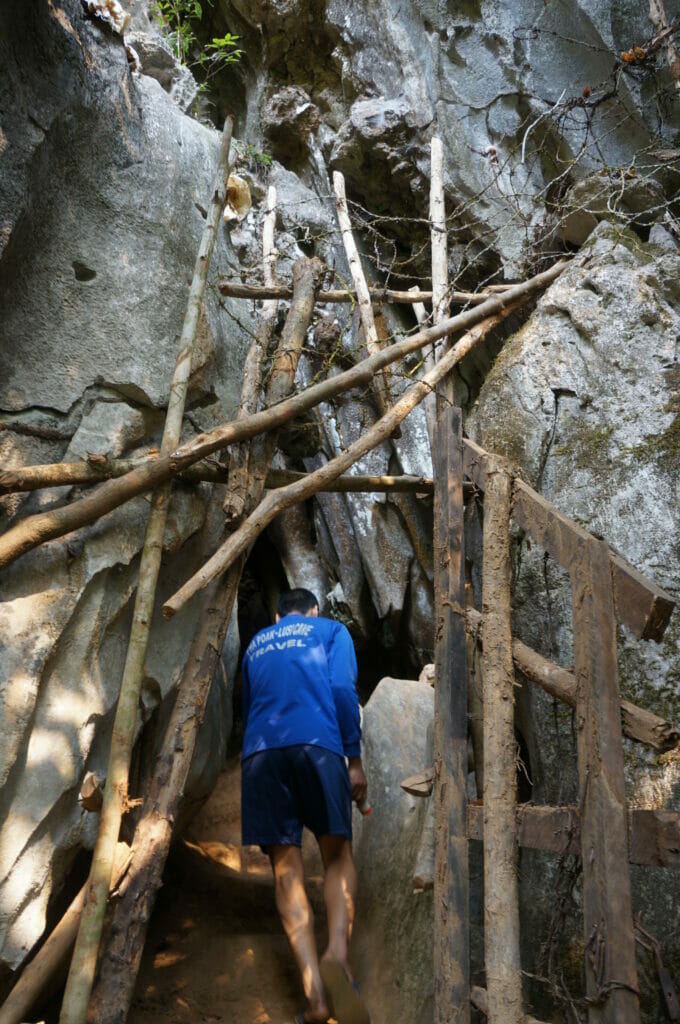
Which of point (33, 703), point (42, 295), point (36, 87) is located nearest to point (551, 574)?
point (33, 703)

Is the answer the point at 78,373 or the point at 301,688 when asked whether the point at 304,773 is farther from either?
the point at 78,373

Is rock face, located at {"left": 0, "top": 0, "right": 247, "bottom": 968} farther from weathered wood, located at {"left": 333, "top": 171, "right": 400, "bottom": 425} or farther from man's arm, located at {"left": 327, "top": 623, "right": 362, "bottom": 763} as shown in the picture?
→ weathered wood, located at {"left": 333, "top": 171, "right": 400, "bottom": 425}

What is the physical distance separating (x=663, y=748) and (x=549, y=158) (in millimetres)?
6008

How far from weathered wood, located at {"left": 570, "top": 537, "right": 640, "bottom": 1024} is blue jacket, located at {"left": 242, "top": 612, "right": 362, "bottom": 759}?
149cm

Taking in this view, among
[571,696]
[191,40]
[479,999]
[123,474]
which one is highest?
[191,40]

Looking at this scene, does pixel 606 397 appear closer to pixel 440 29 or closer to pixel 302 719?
pixel 302 719

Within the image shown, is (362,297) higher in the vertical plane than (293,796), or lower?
higher

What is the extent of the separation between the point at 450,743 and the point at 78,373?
9.23 feet

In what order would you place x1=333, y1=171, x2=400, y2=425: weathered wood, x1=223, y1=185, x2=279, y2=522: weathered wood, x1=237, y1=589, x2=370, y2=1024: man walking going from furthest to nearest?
x1=333, y1=171, x2=400, y2=425: weathered wood → x1=223, y1=185, x2=279, y2=522: weathered wood → x1=237, y1=589, x2=370, y2=1024: man walking

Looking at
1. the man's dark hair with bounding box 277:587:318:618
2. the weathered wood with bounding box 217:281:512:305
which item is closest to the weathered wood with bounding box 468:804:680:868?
the man's dark hair with bounding box 277:587:318:618

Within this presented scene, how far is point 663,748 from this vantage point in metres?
2.65

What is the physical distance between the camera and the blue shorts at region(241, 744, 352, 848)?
380 centimetres

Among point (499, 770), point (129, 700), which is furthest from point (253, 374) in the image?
point (499, 770)

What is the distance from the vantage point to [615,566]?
9.53 feet
